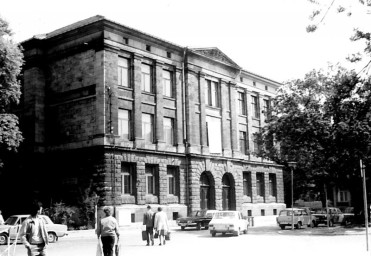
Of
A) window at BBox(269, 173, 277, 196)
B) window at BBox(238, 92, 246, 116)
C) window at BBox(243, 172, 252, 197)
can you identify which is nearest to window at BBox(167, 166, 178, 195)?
window at BBox(243, 172, 252, 197)

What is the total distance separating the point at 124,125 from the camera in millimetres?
37844

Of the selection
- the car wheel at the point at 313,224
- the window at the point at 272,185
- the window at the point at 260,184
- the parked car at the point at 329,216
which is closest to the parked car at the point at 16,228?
the car wheel at the point at 313,224

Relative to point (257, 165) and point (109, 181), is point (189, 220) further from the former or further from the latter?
point (257, 165)

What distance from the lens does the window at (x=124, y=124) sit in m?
37.5

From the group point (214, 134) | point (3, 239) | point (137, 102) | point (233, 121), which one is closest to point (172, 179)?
point (214, 134)

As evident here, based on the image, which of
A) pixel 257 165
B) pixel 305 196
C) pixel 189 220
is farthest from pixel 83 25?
pixel 305 196

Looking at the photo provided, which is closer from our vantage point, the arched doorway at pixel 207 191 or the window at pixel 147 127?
the window at pixel 147 127

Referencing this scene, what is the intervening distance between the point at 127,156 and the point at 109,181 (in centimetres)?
239

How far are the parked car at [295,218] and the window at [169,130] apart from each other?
1114 cm

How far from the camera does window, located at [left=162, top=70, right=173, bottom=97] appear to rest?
4203cm

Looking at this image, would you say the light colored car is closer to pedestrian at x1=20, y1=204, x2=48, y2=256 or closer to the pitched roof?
pedestrian at x1=20, y1=204, x2=48, y2=256

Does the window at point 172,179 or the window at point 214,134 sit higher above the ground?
the window at point 214,134

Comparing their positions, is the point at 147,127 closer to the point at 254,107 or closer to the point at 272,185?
the point at 254,107

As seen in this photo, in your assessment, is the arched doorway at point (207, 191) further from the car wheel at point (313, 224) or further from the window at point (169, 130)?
the car wheel at point (313, 224)
